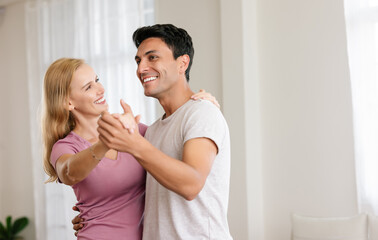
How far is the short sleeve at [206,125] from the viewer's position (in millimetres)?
1627

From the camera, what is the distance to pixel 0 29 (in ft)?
22.2

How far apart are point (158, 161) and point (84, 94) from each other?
2.98ft

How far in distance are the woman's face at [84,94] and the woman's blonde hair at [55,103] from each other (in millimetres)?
23

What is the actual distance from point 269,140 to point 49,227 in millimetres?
3071

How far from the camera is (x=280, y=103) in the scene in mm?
4094

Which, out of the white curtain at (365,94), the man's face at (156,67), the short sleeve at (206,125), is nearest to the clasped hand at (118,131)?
the short sleeve at (206,125)

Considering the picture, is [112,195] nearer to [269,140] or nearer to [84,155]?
[84,155]

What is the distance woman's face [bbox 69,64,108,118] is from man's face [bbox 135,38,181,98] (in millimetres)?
346

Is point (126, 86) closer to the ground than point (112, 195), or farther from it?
farther from it


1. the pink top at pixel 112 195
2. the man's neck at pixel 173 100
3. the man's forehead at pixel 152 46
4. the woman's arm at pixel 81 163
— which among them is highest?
the man's forehead at pixel 152 46

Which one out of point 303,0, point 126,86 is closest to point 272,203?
point 303,0

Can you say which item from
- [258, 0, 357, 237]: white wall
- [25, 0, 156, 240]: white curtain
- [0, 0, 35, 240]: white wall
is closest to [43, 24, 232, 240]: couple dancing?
[258, 0, 357, 237]: white wall

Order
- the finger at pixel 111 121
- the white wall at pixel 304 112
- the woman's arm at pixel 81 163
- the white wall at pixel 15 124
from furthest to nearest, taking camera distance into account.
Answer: the white wall at pixel 15 124
the white wall at pixel 304 112
the woman's arm at pixel 81 163
the finger at pixel 111 121

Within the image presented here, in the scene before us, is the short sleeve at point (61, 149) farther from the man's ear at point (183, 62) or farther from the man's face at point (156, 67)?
Answer: the man's ear at point (183, 62)
